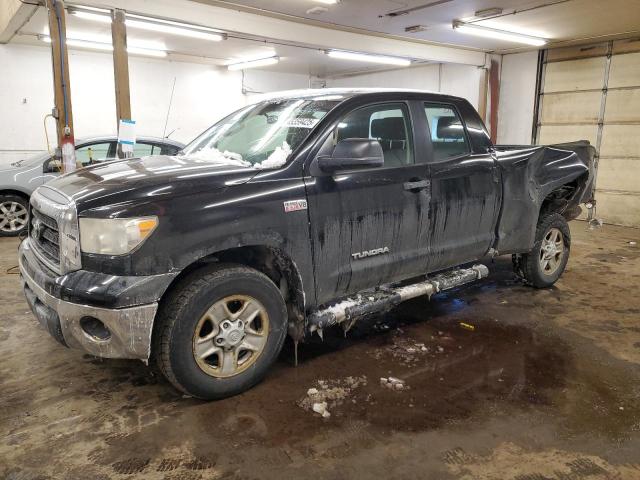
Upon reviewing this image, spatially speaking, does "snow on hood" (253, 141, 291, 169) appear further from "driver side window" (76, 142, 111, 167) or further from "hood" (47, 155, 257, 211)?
"driver side window" (76, 142, 111, 167)

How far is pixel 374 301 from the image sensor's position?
3490mm

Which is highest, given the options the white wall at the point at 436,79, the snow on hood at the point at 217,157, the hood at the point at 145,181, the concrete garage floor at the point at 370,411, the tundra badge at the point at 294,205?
the white wall at the point at 436,79

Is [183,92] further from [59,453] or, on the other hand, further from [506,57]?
[59,453]

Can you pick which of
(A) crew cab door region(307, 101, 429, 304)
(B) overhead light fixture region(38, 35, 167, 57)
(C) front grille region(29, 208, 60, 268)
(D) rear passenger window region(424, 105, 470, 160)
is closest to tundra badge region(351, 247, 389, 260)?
(A) crew cab door region(307, 101, 429, 304)

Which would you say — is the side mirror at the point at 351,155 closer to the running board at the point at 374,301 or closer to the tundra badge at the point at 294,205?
the tundra badge at the point at 294,205

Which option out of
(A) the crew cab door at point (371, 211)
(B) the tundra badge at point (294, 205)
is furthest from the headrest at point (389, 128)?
(B) the tundra badge at point (294, 205)

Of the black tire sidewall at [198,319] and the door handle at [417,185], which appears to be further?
the door handle at [417,185]

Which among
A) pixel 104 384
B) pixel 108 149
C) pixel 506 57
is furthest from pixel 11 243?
pixel 506 57

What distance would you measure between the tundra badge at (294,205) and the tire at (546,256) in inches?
116

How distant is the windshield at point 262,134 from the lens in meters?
3.22

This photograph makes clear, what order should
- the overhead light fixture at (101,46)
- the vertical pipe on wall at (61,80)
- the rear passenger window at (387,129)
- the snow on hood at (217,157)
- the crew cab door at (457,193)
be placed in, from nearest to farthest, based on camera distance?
the snow on hood at (217,157), the rear passenger window at (387,129), the crew cab door at (457,193), the vertical pipe on wall at (61,80), the overhead light fixture at (101,46)

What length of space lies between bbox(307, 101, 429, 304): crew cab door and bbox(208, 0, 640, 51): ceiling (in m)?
4.71

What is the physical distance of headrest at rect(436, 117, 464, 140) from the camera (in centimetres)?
403

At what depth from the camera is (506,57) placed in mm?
11656
